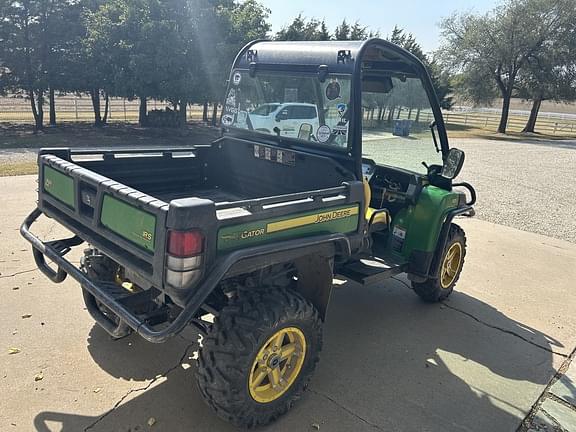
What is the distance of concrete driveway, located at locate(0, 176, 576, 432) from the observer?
109 inches

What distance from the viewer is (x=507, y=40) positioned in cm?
2650

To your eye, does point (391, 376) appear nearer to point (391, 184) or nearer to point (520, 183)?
point (391, 184)

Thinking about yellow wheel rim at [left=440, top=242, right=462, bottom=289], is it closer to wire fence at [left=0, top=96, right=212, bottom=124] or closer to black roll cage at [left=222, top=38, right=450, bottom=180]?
black roll cage at [left=222, top=38, right=450, bottom=180]

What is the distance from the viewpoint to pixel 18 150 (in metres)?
12.8

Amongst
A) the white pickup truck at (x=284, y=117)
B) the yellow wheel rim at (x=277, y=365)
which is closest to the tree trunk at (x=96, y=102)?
the white pickup truck at (x=284, y=117)

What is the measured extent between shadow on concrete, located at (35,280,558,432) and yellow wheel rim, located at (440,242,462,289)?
278 millimetres

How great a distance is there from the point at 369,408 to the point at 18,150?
43.1ft

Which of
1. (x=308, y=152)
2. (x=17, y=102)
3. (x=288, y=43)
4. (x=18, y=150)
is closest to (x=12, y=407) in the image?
(x=308, y=152)

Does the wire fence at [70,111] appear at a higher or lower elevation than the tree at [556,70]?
lower

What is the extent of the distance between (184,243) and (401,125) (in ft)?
8.57

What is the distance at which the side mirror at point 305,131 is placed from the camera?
354 centimetres

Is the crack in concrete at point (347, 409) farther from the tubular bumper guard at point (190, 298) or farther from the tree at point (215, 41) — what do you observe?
the tree at point (215, 41)

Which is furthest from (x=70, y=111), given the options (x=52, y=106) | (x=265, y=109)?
(x=265, y=109)

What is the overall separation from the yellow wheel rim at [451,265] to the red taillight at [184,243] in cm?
285
